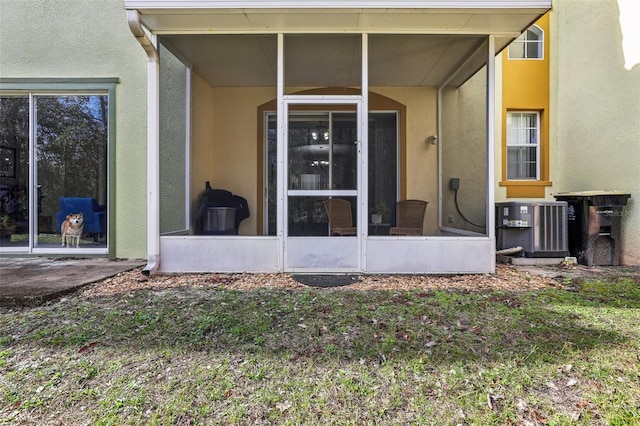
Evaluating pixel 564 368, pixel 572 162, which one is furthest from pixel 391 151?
pixel 564 368

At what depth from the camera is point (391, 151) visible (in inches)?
257

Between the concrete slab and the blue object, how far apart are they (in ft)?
1.70

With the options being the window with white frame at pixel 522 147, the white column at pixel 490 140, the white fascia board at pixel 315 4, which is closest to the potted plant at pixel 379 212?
the white column at pixel 490 140

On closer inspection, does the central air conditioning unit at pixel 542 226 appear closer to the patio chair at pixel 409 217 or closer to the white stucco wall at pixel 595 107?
the white stucco wall at pixel 595 107

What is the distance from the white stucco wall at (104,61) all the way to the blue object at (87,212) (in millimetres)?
284

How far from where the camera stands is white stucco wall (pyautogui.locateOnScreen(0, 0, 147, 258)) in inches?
219

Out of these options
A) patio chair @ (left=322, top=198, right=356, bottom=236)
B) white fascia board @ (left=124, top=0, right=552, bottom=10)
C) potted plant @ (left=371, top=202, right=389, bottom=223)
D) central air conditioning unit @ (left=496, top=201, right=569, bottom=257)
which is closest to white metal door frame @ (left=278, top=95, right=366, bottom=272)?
patio chair @ (left=322, top=198, right=356, bottom=236)

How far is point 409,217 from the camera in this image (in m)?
5.77

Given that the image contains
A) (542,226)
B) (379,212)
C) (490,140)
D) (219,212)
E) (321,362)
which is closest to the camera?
(321,362)

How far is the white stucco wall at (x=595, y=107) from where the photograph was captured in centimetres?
526

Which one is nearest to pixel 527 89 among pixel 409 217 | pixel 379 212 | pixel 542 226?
pixel 542 226

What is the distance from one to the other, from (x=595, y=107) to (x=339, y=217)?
4819mm

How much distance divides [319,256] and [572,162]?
16.4 feet

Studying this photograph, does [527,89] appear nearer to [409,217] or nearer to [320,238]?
[409,217]
